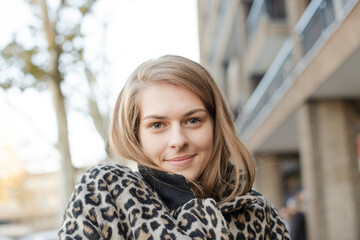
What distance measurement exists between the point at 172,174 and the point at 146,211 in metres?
0.19

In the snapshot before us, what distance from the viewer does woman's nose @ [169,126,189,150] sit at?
5.98 ft

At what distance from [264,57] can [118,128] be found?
47.2 ft

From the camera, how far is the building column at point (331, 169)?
8984mm

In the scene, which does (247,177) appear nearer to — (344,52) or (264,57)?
(344,52)

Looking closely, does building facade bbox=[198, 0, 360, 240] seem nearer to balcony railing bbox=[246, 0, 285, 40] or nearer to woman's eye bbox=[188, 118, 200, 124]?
balcony railing bbox=[246, 0, 285, 40]

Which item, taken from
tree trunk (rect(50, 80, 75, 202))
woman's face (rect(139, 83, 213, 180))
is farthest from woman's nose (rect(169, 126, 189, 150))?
tree trunk (rect(50, 80, 75, 202))

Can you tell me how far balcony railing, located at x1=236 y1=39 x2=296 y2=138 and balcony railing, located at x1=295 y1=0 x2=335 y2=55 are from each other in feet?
2.52

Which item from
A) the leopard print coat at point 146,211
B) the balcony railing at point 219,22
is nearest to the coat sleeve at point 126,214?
the leopard print coat at point 146,211

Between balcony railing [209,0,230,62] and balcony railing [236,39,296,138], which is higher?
balcony railing [209,0,230,62]

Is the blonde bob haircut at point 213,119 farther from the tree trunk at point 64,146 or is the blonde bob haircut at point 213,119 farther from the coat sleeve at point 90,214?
the tree trunk at point 64,146

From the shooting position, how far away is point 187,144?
187cm

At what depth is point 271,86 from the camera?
45.4ft

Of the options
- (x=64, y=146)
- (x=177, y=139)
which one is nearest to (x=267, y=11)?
(x=64, y=146)

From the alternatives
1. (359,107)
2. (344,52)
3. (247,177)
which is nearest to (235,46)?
(359,107)
